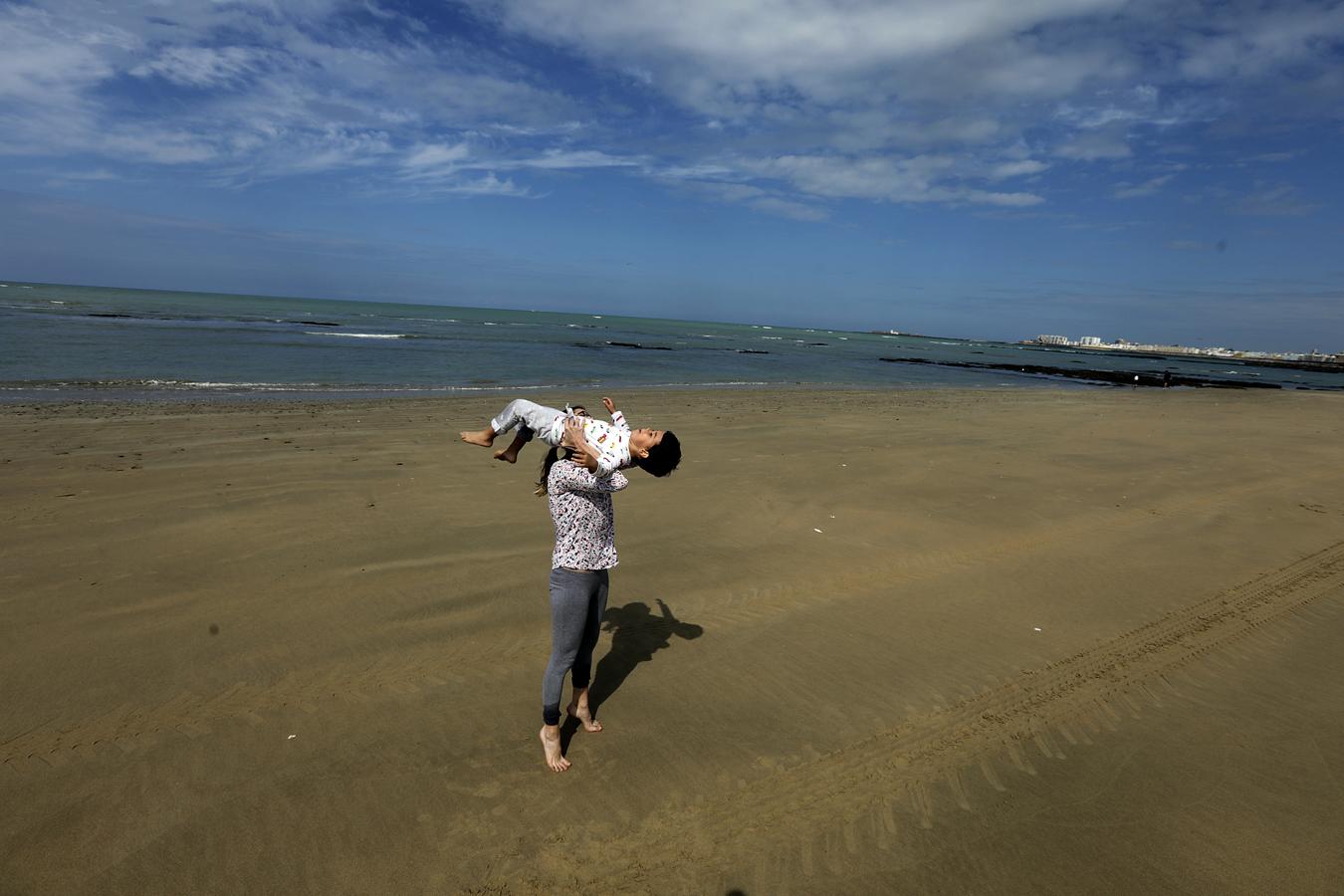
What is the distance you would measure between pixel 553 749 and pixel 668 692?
107 cm

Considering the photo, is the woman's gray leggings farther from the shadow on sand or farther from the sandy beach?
the shadow on sand

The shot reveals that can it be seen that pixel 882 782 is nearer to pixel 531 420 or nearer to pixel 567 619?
pixel 567 619

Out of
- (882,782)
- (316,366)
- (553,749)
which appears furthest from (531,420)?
(316,366)

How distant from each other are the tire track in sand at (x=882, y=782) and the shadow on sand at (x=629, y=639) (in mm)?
1087

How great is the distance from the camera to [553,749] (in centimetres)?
370

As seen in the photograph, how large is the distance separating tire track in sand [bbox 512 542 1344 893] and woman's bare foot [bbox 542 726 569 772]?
1.81 feet

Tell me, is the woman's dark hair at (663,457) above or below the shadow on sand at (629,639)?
above

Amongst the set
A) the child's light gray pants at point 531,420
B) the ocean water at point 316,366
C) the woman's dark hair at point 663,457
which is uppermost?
the child's light gray pants at point 531,420

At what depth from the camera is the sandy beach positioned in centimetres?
318

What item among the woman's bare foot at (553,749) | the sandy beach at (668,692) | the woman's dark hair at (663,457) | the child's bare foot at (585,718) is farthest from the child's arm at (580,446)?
the sandy beach at (668,692)

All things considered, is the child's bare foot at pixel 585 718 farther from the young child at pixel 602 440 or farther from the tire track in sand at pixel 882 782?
the young child at pixel 602 440

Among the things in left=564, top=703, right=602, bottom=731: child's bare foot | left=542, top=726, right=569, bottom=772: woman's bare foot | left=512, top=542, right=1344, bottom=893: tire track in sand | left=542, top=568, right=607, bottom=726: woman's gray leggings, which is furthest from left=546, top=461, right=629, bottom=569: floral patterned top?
left=512, top=542, right=1344, bottom=893: tire track in sand

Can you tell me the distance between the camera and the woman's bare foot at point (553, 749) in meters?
3.68

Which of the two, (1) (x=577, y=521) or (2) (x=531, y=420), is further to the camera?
(1) (x=577, y=521)
